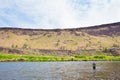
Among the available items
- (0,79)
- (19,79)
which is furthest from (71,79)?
(0,79)

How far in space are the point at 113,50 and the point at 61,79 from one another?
6140 inches

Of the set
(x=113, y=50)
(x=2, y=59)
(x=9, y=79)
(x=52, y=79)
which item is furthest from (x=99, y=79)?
(x=113, y=50)

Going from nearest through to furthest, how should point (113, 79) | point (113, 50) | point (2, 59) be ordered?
point (113, 79) < point (2, 59) < point (113, 50)

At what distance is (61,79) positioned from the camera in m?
39.2

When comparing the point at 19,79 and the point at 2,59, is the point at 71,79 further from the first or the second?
the point at 2,59

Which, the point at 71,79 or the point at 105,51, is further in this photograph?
the point at 105,51

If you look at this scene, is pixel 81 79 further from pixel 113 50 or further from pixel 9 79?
pixel 113 50

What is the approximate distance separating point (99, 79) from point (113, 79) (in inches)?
76.3

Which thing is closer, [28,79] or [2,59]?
[28,79]

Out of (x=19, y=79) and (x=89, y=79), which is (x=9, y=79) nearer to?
(x=19, y=79)

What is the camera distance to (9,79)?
39719 millimetres

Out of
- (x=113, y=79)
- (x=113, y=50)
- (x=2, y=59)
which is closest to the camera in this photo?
(x=113, y=79)

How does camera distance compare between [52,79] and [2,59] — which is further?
[2,59]

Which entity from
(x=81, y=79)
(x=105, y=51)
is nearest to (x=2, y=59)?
(x=105, y=51)
